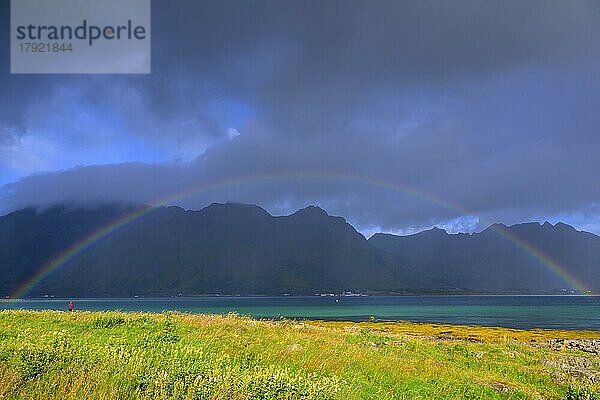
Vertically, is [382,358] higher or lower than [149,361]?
lower

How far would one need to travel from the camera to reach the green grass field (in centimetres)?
1109

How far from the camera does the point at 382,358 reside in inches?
829

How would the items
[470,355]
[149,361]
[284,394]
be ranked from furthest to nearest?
[470,355], [149,361], [284,394]

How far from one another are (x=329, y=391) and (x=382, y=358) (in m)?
10.7

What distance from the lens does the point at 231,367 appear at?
14461 millimetres

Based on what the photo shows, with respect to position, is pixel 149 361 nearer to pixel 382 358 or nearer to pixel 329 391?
pixel 329 391

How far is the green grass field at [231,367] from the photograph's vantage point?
1109 cm

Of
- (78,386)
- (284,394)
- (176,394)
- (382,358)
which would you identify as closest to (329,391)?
(284,394)

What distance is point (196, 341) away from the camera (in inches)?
842

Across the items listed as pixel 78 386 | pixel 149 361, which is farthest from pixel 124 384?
pixel 149 361

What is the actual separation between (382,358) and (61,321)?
18.4 metres

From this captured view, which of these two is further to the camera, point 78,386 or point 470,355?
point 470,355

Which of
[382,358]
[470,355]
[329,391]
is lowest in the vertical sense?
[470,355]

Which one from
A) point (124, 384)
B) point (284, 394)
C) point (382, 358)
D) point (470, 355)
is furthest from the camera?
point (470, 355)
